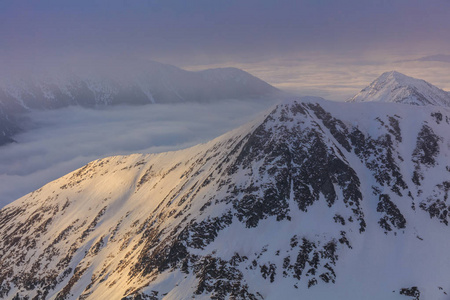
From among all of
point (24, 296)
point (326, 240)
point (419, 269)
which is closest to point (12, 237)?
point (24, 296)

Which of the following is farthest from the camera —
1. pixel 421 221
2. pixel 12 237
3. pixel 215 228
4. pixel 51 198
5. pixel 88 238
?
pixel 51 198

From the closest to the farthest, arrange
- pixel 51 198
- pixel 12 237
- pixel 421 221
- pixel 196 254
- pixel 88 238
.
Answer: pixel 196 254
pixel 421 221
pixel 88 238
pixel 12 237
pixel 51 198

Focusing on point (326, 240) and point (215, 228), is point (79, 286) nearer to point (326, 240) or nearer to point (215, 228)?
point (215, 228)

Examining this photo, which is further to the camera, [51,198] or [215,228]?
[51,198]

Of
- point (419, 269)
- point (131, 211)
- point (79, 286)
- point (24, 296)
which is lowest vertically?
point (24, 296)
